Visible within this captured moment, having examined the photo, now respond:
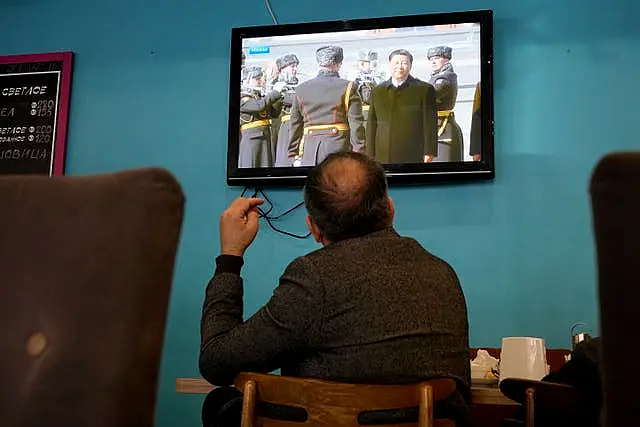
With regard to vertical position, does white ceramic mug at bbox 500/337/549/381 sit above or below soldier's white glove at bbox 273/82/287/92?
below

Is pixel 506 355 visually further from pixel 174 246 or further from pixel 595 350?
pixel 174 246

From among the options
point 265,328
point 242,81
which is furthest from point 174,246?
point 242,81

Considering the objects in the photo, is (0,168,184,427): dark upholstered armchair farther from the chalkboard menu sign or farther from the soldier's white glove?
the chalkboard menu sign

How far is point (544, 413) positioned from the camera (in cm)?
165

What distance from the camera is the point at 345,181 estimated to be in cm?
174

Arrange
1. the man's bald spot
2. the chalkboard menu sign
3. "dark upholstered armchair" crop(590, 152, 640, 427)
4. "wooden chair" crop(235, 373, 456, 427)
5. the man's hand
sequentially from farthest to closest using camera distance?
1. the chalkboard menu sign
2. the man's hand
3. the man's bald spot
4. "wooden chair" crop(235, 373, 456, 427)
5. "dark upholstered armchair" crop(590, 152, 640, 427)

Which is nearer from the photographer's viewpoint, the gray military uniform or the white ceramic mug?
the white ceramic mug

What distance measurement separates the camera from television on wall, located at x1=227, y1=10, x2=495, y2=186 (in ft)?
8.82

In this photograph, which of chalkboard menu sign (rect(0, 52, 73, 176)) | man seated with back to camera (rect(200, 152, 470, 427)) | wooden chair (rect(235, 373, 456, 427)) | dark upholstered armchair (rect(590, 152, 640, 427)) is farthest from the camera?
chalkboard menu sign (rect(0, 52, 73, 176))

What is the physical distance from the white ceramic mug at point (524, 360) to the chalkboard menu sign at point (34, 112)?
6.63 feet

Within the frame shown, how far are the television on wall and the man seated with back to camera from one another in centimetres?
102

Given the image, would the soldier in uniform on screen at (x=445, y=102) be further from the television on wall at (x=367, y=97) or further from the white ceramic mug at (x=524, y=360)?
the white ceramic mug at (x=524, y=360)

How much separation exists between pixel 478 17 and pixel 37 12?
1920 millimetres

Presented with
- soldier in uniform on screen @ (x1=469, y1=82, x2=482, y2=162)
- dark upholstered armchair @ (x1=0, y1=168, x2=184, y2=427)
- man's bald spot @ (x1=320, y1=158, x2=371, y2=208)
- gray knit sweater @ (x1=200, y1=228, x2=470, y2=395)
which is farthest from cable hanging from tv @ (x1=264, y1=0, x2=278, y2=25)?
dark upholstered armchair @ (x1=0, y1=168, x2=184, y2=427)
